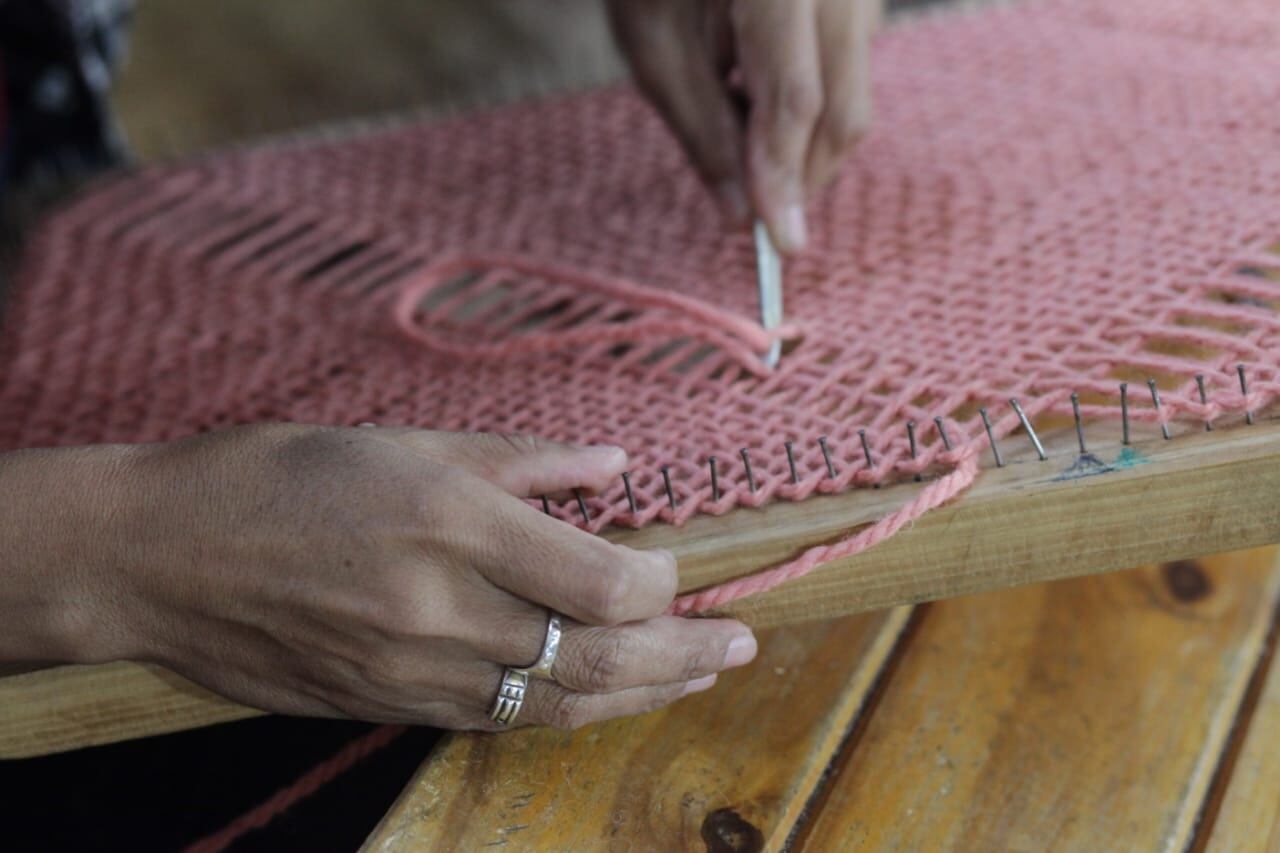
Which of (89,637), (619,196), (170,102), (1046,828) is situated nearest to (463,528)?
(89,637)

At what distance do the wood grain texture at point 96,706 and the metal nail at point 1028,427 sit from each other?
1.65 feet

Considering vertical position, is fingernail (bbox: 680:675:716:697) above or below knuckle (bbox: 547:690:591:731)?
below

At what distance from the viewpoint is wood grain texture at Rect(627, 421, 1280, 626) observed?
68 cm

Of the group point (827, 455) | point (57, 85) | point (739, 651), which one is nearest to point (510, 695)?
point (739, 651)

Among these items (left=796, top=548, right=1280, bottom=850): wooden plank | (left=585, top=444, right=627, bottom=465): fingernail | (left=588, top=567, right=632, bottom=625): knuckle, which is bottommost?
(left=796, top=548, right=1280, bottom=850): wooden plank

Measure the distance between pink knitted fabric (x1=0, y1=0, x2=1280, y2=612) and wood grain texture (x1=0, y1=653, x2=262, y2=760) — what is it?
0.25 m

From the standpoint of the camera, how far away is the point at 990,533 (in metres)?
0.70

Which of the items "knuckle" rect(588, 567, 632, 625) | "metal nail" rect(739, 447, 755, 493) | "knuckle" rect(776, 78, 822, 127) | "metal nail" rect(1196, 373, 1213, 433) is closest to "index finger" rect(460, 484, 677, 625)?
"knuckle" rect(588, 567, 632, 625)

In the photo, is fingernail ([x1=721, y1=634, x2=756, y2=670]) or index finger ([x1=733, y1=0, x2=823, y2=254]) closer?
fingernail ([x1=721, y1=634, x2=756, y2=670])

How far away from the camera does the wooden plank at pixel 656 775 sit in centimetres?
71

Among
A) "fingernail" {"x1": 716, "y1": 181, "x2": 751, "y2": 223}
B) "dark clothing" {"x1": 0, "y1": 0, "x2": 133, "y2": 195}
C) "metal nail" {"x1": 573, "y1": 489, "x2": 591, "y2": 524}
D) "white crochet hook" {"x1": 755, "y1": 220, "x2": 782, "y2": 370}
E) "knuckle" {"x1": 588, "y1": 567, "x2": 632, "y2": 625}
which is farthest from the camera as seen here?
"dark clothing" {"x1": 0, "y1": 0, "x2": 133, "y2": 195}

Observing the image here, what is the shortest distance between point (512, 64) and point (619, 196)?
3.03ft

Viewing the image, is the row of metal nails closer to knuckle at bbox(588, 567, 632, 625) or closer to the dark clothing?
knuckle at bbox(588, 567, 632, 625)

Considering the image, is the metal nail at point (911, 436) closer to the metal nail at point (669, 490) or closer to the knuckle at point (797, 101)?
the metal nail at point (669, 490)
